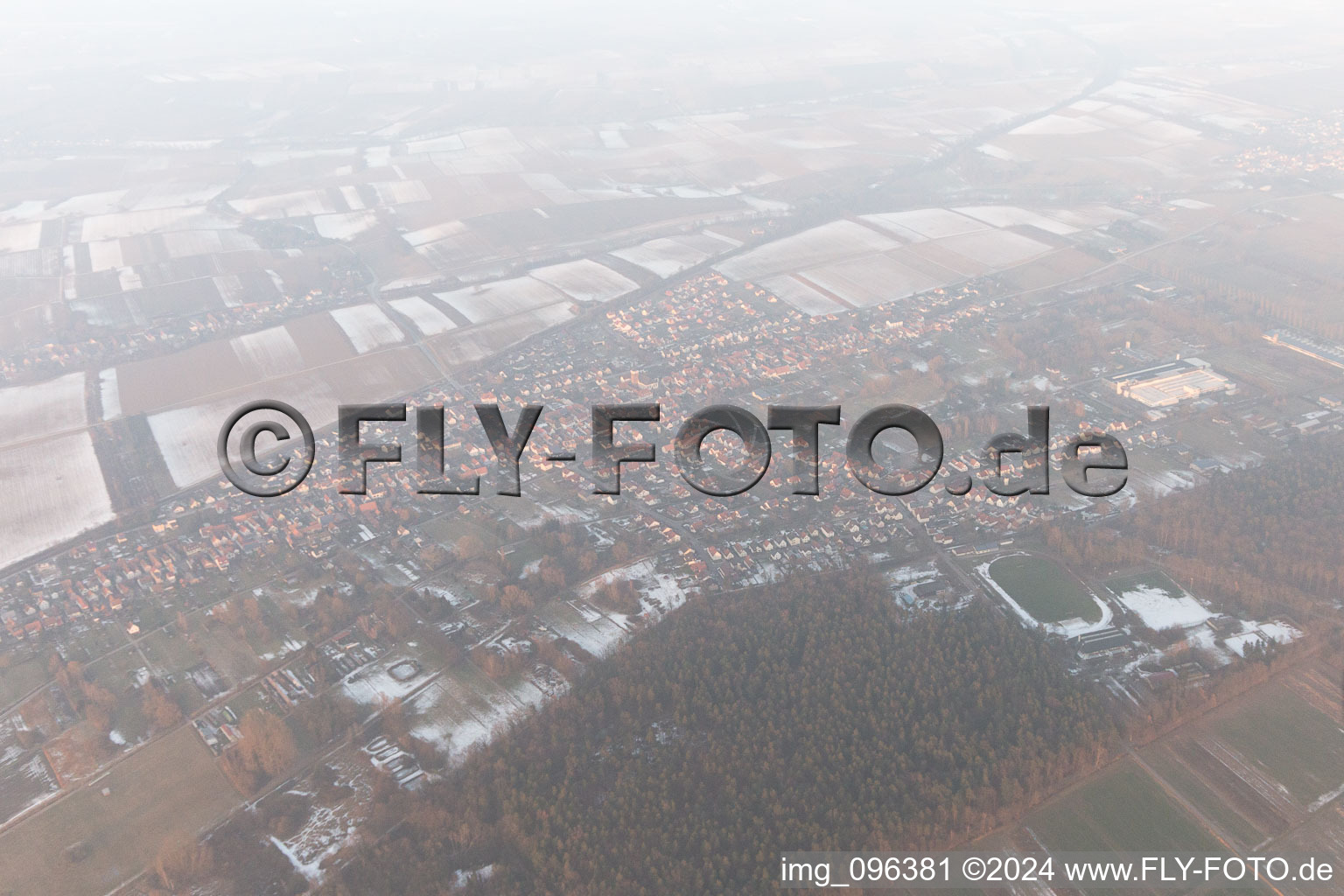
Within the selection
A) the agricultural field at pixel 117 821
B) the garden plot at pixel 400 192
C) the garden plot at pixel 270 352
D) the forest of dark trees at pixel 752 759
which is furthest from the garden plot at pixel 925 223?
the agricultural field at pixel 117 821

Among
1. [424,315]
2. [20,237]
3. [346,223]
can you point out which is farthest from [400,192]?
[424,315]

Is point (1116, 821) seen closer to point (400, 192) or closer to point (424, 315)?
point (424, 315)

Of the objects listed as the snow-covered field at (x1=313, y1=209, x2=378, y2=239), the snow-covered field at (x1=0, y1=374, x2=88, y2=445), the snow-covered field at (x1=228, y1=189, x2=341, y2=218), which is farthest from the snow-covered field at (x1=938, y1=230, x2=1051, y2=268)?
the snow-covered field at (x1=0, y1=374, x2=88, y2=445)

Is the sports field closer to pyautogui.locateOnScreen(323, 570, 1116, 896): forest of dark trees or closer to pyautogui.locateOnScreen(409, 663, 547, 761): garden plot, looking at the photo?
pyautogui.locateOnScreen(323, 570, 1116, 896): forest of dark trees

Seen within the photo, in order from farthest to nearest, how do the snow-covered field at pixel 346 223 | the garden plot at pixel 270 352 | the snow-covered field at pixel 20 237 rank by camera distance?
the snow-covered field at pixel 346 223
the snow-covered field at pixel 20 237
the garden plot at pixel 270 352

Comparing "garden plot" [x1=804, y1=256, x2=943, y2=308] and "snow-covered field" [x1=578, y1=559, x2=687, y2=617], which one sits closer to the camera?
"snow-covered field" [x1=578, y1=559, x2=687, y2=617]

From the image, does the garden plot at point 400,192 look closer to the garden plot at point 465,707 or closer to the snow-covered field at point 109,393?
the snow-covered field at point 109,393

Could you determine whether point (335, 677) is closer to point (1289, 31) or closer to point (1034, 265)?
point (1034, 265)
